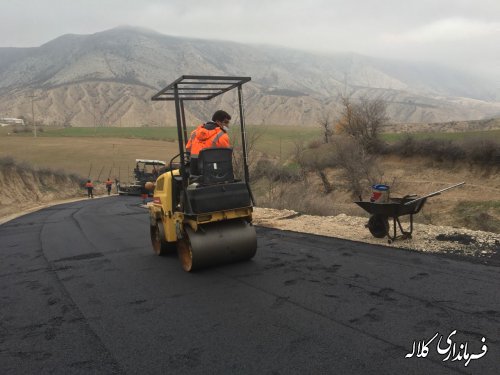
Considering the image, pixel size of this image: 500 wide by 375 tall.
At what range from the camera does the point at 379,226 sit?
852 centimetres

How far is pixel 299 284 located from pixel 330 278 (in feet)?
1.60

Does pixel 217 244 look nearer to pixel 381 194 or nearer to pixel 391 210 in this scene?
pixel 391 210

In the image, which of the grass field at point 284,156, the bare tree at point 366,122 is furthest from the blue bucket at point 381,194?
the bare tree at point 366,122

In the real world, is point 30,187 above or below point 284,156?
above

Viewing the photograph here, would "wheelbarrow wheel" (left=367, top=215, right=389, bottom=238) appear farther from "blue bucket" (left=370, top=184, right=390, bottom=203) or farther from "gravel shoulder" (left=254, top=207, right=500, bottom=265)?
"blue bucket" (left=370, top=184, right=390, bottom=203)

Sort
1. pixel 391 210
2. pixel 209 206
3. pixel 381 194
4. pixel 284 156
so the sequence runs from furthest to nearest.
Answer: pixel 284 156
pixel 381 194
pixel 391 210
pixel 209 206

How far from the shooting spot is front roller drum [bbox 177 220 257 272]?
21.4 ft

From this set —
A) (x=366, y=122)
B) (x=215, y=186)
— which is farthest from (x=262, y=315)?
(x=366, y=122)

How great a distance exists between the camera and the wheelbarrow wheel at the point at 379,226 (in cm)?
838

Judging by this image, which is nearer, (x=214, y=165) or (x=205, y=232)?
(x=214, y=165)

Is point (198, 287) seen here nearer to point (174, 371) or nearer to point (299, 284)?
point (299, 284)

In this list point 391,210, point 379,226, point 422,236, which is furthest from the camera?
point 422,236

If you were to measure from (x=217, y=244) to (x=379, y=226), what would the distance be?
350cm

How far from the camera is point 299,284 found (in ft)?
19.3
